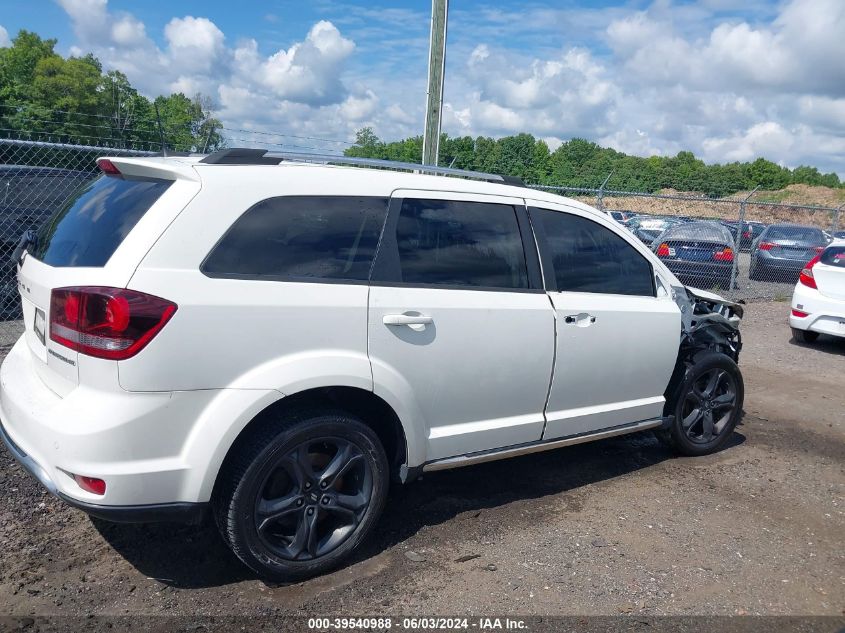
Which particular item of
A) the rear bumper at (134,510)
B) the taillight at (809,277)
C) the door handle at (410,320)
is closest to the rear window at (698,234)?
the taillight at (809,277)

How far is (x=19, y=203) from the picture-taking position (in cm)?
747

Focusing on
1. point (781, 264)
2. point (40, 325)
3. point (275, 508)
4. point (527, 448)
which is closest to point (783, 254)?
point (781, 264)

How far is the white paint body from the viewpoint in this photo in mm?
2834

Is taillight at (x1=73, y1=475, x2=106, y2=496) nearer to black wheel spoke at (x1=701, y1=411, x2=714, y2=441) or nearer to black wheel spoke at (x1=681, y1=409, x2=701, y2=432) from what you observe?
black wheel spoke at (x1=681, y1=409, x2=701, y2=432)

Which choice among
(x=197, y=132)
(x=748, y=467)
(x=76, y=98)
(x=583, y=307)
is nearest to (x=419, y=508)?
(x=583, y=307)

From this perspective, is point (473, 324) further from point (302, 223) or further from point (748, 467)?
point (748, 467)

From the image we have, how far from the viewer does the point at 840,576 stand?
361 centimetres

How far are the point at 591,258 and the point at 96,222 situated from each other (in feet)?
9.01

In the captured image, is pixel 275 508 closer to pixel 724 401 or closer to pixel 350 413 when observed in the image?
pixel 350 413

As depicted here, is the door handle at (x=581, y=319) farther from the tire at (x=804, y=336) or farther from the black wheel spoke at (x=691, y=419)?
the tire at (x=804, y=336)

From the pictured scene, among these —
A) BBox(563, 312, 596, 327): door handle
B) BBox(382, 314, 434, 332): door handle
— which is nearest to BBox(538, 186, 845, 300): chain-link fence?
BBox(563, 312, 596, 327): door handle

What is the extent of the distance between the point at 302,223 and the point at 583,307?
175cm

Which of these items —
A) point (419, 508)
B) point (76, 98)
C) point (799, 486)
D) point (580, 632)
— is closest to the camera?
point (580, 632)

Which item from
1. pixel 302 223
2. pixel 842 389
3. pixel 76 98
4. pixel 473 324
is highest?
pixel 76 98
